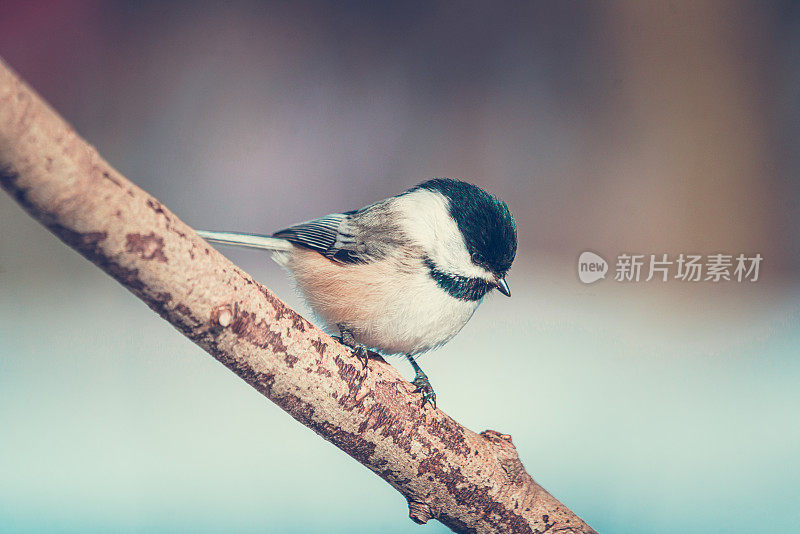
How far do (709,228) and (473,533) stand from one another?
4.66 ft

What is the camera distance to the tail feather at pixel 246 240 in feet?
3.66

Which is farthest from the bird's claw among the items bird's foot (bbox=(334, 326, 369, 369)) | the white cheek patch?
the white cheek patch

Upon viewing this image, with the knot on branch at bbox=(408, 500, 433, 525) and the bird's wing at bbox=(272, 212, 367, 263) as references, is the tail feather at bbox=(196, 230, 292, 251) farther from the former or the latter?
the knot on branch at bbox=(408, 500, 433, 525)

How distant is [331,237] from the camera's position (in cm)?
124

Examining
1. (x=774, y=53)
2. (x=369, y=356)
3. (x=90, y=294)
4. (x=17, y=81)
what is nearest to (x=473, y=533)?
(x=369, y=356)

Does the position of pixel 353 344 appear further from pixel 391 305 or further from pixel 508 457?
pixel 508 457

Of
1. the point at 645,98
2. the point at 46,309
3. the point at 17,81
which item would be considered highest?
the point at 645,98

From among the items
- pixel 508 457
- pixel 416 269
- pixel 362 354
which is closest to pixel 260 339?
pixel 362 354

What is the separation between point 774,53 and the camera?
1.84 metres

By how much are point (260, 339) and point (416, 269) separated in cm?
37

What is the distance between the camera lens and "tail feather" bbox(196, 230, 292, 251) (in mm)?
1114

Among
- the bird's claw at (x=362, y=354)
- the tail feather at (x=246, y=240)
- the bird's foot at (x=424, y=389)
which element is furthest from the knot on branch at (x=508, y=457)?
the tail feather at (x=246, y=240)

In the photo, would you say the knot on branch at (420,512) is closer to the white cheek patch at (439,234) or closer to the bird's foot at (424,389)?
the bird's foot at (424,389)

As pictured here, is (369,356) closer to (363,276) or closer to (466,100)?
(363,276)
